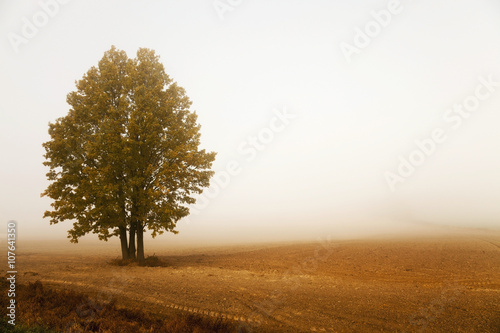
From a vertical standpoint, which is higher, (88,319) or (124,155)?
(124,155)

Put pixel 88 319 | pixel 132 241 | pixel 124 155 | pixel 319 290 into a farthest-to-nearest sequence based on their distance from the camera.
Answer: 1. pixel 132 241
2. pixel 124 155
3. pixel 319 290
4. pixel 88 319

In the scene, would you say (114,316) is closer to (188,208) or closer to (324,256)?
(188,208)

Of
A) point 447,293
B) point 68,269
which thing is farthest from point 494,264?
point 68,269

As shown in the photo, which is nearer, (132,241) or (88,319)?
(88,319)

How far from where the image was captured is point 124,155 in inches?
746

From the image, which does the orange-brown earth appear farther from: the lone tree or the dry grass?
the lone tree

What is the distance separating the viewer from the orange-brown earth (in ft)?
31.7

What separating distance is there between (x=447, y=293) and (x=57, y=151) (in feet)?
85.1

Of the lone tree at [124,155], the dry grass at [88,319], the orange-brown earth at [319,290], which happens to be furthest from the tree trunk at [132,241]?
the dry grass at [88,319]

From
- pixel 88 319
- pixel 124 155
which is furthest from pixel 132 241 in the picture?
pixel 88 319

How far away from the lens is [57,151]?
19344mm

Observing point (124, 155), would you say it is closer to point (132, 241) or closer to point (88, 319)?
point (132, 241)

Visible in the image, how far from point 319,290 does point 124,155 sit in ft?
51.2

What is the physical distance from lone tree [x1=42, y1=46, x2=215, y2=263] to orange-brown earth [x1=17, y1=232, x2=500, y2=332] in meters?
3.75
